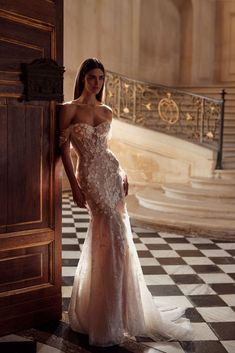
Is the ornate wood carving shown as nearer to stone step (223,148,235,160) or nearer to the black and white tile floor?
the black and white tile floor

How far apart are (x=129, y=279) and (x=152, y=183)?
6.61 meters

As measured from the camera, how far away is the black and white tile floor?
143 inches

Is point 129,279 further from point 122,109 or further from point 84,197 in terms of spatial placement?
point 122,109

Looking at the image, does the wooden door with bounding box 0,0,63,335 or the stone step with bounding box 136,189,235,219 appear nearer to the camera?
the wooden door with bounding box 0,0,63,335

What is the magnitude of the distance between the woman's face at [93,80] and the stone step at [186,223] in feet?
12.7

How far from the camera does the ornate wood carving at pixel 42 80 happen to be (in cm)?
370

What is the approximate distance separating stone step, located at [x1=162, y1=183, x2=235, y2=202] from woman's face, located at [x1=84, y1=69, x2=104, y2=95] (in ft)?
15.3

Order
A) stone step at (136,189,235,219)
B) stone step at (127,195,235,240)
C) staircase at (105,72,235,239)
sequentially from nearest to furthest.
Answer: stone step at (127,195,235,240) → staircase at (105,72,235,239) → stone step at (136,189,235,219)

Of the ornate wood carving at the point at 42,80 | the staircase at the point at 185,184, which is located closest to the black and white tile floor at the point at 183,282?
the staircase at the point at 185,184

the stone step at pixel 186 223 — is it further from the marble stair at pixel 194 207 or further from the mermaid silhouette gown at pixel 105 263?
the mermaid silhouette gown at pixel 105 263

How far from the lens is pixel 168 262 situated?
5855mm

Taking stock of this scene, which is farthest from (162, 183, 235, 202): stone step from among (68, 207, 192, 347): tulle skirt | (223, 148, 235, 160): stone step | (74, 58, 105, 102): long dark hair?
(74, 58, 105, 102): long dark hair

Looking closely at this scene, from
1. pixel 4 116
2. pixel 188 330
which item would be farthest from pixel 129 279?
pixel 4 116

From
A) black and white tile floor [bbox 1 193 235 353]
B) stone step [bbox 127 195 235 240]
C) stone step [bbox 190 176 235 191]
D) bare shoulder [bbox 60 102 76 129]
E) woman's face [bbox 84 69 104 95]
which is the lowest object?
black and white tile floor [bbox 1 193 235 353]
